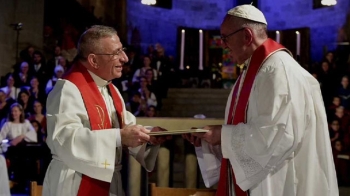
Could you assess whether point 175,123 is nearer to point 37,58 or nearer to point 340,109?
point 340,109

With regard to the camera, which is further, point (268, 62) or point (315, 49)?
point (315, 49)

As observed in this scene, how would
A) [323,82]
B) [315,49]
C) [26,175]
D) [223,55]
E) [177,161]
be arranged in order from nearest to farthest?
[177,161] < [26,175] < [323,82] < [315,49] < [223,55]

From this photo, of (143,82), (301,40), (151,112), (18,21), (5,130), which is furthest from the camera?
(301,40)

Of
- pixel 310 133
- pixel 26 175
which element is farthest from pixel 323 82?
pixel 310 133

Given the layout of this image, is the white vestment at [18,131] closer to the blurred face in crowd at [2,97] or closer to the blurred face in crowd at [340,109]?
the blurred face in crowd at [2,97]

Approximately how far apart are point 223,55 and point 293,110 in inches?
666

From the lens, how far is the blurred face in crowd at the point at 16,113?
8008 millimetres

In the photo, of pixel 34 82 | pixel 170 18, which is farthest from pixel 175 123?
pixel 170 18

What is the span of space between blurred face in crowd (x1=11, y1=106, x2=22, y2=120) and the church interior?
0.53ft

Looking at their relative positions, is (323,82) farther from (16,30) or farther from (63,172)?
(63,172)

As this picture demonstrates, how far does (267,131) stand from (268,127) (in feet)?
0.07

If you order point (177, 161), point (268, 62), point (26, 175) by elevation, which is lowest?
point (26, 175)

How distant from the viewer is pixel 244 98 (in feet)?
9.30

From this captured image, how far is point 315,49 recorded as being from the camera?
18.2 metres
